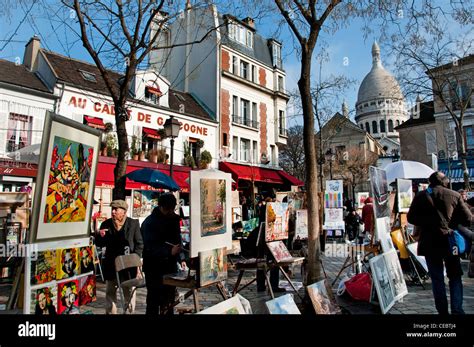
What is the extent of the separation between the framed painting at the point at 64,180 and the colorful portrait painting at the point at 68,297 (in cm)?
45

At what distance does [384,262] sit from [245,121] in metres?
19.3

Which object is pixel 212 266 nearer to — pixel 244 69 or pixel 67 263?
pixel 67 263

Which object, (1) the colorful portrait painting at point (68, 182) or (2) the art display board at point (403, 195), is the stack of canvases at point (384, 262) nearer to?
(2) the art display board at point (403, 195)

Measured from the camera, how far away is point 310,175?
4996 millimetres

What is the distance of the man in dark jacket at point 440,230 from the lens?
4.09 m

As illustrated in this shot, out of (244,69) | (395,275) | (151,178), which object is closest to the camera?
(395,275)

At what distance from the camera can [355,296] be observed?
5215 mm

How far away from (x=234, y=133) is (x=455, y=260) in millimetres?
19016

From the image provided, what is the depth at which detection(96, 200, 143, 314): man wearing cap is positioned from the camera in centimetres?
418

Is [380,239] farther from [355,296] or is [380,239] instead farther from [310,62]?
[310,62]

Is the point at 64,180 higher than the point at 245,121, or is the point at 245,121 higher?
the point at 245,121

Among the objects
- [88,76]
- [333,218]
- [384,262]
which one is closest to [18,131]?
[88,76]

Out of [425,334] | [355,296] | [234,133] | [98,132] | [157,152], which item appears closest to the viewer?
[425,334]

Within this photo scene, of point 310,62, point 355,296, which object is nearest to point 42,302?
point 355,296
